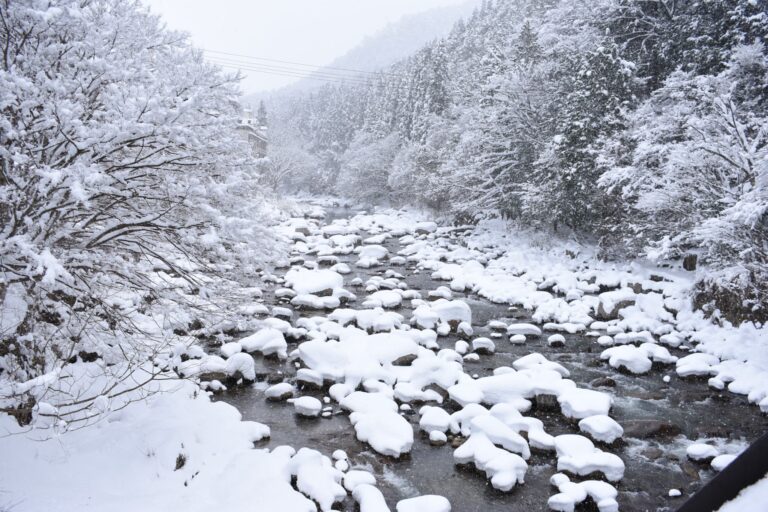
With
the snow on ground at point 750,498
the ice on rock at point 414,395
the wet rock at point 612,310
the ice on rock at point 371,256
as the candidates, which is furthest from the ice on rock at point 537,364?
the ice on rock at point 371,256

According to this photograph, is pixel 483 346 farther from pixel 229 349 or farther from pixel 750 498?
pixel 750 498

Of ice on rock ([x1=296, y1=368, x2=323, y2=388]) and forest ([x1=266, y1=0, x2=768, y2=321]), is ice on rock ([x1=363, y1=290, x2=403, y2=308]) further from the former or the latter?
forest ([x1=266, y1=0, x2=768, y2=321])

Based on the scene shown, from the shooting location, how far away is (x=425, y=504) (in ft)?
17.4

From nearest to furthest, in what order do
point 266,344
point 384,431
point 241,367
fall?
point 384,431 → point 241,367 → point 266,344

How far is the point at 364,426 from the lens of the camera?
696 centimetres

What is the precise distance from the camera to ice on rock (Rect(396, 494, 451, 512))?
5.25m

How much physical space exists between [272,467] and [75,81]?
519cm

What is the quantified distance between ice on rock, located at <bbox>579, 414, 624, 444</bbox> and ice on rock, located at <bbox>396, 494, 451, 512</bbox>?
293 centimetres

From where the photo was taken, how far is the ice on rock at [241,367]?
8580 mm

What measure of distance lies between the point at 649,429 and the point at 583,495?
8.23ft

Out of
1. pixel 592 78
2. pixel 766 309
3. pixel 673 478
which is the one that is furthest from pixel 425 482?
pixel 592 78

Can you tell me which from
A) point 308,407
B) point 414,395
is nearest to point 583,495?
point 414,395

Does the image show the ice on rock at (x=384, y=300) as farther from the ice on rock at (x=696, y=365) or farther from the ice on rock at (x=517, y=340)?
the ice on rock at (x=696, y=365)

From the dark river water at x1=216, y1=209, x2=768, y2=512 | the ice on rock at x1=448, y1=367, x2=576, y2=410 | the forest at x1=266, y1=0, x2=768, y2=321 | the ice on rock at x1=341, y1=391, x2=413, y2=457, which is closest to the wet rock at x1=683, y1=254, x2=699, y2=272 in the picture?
the forest at x1=266, y1=0, x2=768, y2=321
